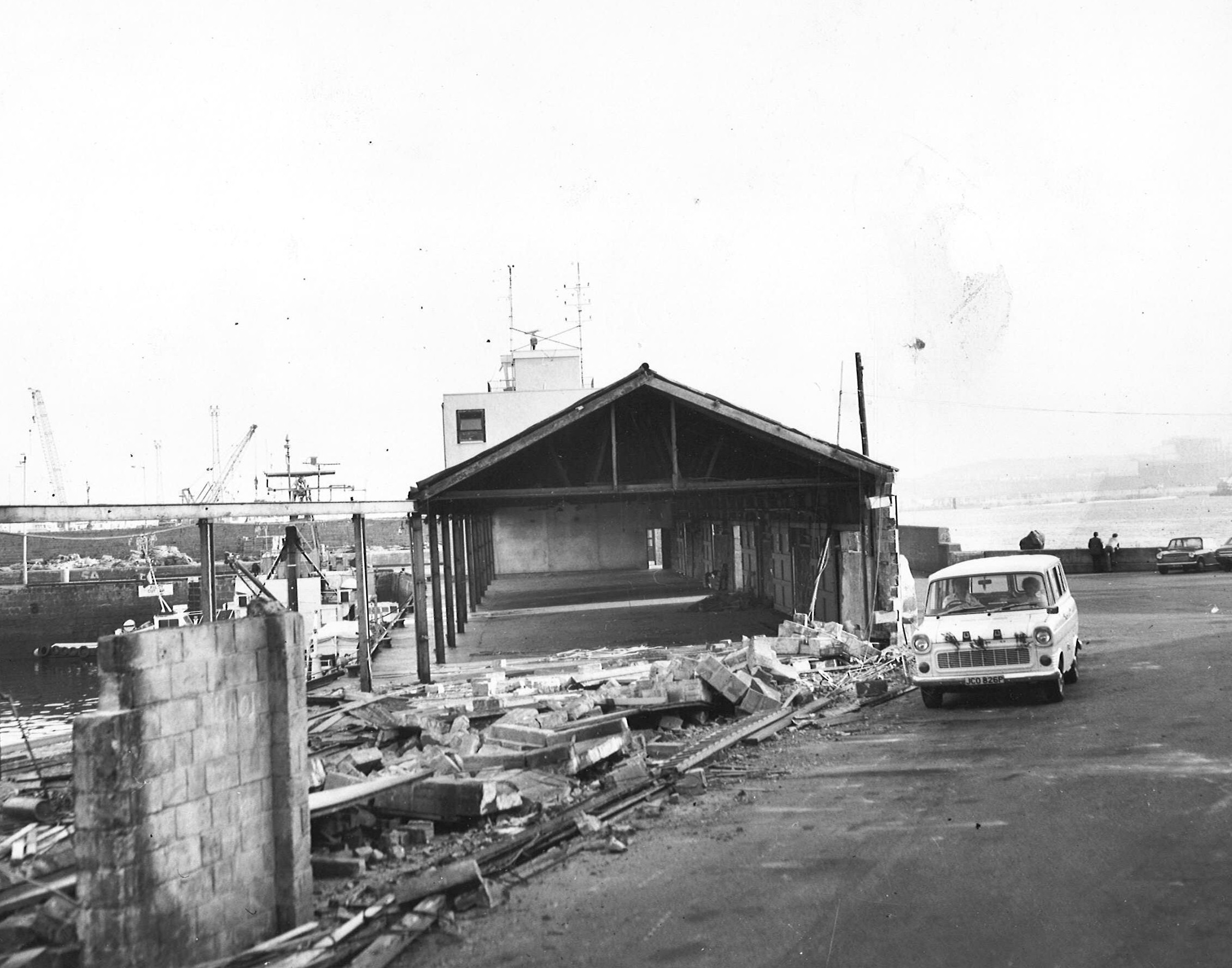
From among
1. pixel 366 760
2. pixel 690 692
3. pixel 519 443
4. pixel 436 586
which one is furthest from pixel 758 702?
pixel 436 586

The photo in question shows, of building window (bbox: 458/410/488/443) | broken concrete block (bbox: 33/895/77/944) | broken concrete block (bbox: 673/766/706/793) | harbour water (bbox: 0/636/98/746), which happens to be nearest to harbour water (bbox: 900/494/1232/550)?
building window (bbox: 458/410/488/443)

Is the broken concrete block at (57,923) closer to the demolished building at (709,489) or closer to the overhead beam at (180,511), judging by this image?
the overhead beam at (180,511)

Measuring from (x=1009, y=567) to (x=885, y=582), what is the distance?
4888 mm

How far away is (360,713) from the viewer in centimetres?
1351

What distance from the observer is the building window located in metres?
50.6

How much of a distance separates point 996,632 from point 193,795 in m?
10.4

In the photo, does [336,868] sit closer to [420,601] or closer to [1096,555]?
[420,601]

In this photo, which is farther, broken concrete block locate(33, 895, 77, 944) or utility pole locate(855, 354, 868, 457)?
utility pole locate(855, 354, 868, 457)

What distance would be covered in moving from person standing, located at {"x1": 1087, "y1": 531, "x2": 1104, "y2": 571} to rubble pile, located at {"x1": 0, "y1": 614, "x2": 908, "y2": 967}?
22884 millimetres

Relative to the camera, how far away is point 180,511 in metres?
13.1

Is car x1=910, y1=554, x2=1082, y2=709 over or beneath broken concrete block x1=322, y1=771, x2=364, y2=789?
over

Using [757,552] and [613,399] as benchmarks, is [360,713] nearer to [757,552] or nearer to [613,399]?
[613,399]

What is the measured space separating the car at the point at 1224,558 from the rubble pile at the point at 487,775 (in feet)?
78.2

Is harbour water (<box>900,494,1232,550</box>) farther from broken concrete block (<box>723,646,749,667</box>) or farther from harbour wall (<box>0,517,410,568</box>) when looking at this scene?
broken concrete block (<box>723,646,749,667</box>)
